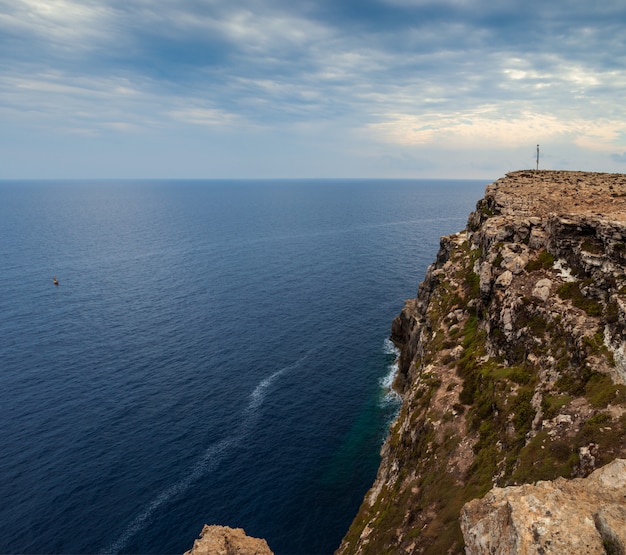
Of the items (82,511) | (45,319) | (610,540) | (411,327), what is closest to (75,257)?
(45,319)

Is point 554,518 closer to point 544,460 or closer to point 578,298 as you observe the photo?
point 544,460

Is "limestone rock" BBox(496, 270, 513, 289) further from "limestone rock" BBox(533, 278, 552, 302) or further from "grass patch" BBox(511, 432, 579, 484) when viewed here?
"grass patch" BBox(511, 432, 579, 484)

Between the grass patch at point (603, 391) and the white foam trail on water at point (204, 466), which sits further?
the white foam trail on water at point (204, 466)

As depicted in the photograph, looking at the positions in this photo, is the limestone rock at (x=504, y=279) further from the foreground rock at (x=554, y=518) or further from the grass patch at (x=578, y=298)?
the foreground rock at (x=554, y=518)

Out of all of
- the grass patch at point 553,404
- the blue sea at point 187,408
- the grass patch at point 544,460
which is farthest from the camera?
the blue sea at point 187,408

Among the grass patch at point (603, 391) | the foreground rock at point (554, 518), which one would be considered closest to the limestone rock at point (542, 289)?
the grass patch at point (603, 391)

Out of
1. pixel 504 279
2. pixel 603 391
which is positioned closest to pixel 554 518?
pixel 603 391
